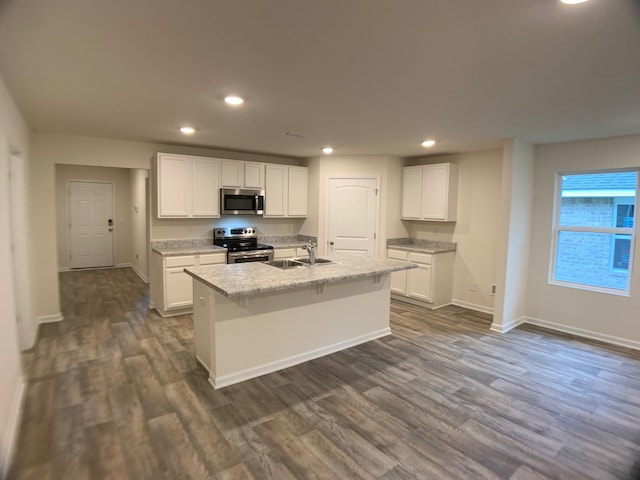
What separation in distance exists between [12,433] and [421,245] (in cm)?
544

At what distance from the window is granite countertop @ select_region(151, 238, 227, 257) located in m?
4.54

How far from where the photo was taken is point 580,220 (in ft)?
14.6

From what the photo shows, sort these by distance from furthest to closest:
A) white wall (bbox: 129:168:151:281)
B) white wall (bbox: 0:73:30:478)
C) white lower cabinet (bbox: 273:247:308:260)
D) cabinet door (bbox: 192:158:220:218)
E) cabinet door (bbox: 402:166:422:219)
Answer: white wall (bbox: 129:168:151:281) → cabinet door (bbox: 402:166:422:219) → white lower cabinet (bbox: 273:247:308:260) → cabinet door (bbox: 192:158:220:218) → white wall (bbox: 0:73:30:478)

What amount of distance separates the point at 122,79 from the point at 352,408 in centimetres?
291

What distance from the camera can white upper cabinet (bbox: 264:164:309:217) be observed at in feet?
19.4

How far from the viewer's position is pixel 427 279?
542cm

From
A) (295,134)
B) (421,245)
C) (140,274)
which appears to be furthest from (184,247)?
(421,245)

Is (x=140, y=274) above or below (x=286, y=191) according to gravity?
below

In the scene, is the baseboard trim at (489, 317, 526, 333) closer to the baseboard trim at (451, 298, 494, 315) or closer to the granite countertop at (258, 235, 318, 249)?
the baseboard trim at (451, 298, 494, 315)

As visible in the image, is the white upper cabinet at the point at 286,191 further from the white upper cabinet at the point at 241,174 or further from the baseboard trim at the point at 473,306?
the baseboard trim at the point at 473,306

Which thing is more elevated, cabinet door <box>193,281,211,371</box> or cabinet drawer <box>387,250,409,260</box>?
cabinet drawer <box>387,250,409,260</box>

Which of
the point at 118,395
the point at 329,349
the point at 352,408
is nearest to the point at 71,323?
the point at 118,395

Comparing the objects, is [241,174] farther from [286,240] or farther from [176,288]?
[176,288]

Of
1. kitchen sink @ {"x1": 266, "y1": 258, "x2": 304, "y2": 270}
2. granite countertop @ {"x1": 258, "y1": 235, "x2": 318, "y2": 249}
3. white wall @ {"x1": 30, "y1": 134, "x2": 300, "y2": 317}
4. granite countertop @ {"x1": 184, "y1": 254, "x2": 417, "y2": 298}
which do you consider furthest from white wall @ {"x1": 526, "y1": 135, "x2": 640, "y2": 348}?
white wall @ {"x1": 30, "y1": 134, "x2": 300, "y2": 317}
